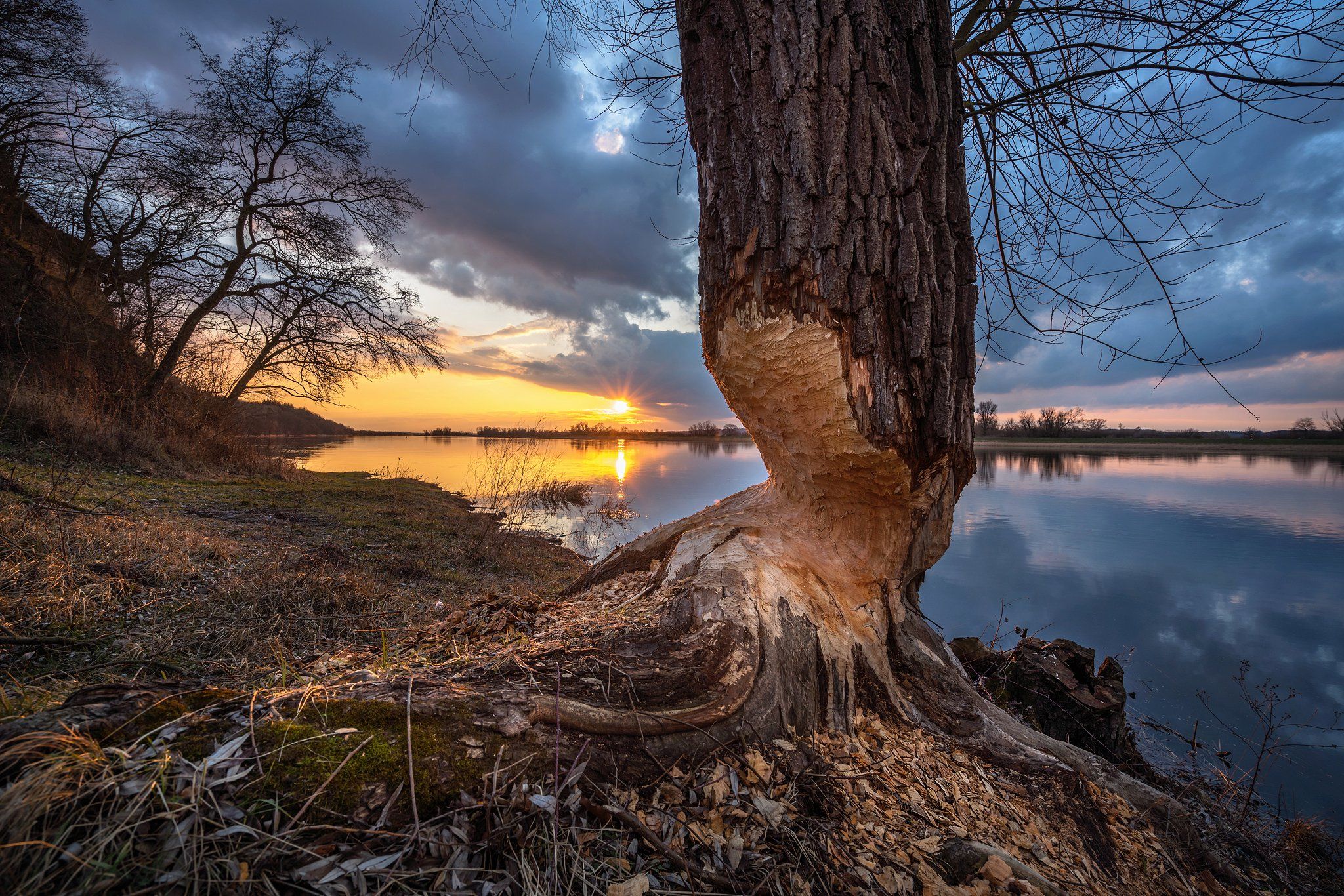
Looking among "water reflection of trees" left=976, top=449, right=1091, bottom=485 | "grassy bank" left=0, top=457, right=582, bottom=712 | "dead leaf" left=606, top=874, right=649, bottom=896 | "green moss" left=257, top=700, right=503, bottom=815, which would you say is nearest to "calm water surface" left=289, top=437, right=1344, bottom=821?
"grassy bank" left=0, top=457, right=582, bottom=712

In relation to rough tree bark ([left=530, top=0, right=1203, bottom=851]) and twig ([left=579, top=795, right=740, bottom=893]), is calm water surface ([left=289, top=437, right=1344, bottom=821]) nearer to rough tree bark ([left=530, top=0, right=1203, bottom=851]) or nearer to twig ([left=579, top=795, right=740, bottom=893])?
rough tree bark ([left=530, top=0, right=1203, bottom=851])

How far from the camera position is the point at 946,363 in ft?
6.95

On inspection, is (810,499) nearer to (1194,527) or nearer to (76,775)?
(76,775)

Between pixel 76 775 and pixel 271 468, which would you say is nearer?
pixel 76 775

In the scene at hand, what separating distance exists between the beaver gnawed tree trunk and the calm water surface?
438 cm

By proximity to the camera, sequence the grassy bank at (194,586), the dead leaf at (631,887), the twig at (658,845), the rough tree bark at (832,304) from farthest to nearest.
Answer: the grassy bank at (194,586) → the rough tree bark at (832,304) → the twig at (658,845) → the dead leaf at (631,887)

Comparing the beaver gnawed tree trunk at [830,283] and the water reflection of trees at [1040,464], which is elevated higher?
the beaver gnawed tree trunk at [830,283]

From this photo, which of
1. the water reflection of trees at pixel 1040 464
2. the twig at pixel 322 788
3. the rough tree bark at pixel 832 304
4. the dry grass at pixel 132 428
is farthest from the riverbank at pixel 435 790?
the water reflection of trees at pixel 1040 464

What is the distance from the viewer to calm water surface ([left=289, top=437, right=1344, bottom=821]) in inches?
191

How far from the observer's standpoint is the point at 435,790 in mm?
1094

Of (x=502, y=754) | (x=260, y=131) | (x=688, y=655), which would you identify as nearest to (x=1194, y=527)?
(x=688, y=655)

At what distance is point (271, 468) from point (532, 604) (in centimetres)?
1284

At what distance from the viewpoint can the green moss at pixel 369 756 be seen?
1.01m

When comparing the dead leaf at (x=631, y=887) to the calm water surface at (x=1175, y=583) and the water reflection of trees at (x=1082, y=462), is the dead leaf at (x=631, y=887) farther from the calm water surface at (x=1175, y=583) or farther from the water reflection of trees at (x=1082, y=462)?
the water reflection of trees at (x=1082, y=462)
